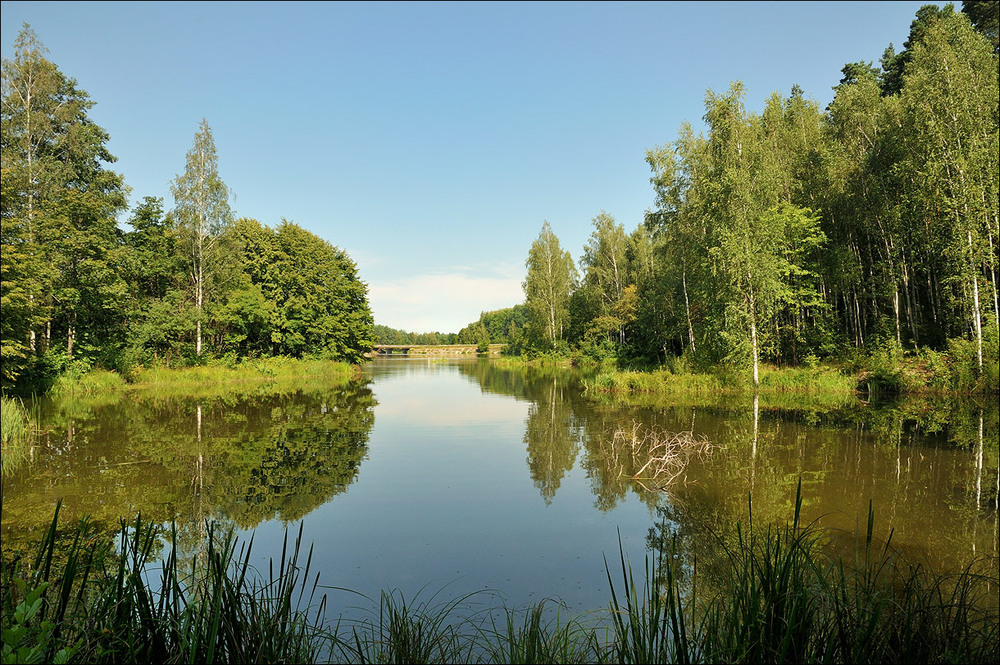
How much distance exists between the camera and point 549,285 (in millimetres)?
53000

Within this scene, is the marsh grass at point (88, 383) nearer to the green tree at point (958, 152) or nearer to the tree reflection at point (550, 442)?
the tree reflection at point (550, 442)

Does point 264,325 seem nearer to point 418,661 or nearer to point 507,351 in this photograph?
point 418,661

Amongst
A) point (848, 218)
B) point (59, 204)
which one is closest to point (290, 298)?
point (59, 204)

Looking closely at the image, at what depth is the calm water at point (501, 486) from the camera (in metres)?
6.04

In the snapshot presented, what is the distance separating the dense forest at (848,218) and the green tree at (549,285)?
63.7 feet

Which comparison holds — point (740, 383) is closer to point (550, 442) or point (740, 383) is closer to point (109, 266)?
point (550, 442)

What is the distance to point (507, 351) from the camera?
8231 cm

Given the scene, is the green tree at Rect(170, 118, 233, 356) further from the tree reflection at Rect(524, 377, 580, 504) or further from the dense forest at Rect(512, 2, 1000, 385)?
the dense forest at Rect(512, 2, 1000, 385)

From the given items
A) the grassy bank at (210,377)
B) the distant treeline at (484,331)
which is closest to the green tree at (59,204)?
the grassy bank at (210,377)

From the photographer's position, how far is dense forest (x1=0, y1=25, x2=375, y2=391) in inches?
781

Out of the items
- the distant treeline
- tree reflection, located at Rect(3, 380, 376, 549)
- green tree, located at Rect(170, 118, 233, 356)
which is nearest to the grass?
tree reflection, located at Rect(3, 380, 376, 549)

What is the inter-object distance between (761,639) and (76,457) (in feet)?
42.8

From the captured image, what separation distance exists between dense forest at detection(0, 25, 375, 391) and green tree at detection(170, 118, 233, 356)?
73 mm

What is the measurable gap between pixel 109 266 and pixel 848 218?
37.5 meters
